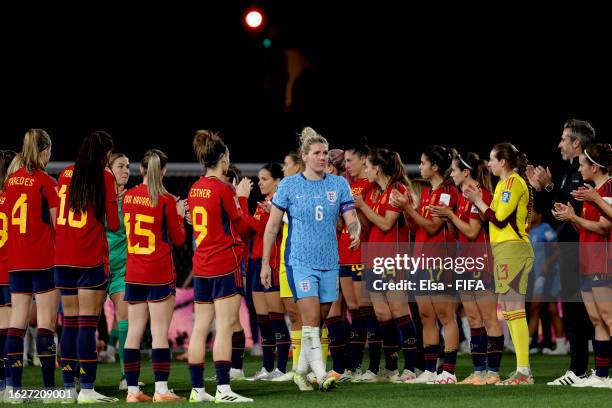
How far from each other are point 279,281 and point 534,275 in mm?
4954

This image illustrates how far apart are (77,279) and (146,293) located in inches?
21.5

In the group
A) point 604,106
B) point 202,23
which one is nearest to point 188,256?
point 202,23

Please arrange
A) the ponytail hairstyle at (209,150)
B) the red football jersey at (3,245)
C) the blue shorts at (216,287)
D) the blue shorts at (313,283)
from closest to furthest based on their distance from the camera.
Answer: the blue shorts at (216,287) < the ponytail hairstyle at (209,150) < the blue shorts at (313,283) < the red football jersey at (3,245)

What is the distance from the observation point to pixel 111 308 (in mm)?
14375

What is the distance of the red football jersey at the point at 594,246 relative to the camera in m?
9.38

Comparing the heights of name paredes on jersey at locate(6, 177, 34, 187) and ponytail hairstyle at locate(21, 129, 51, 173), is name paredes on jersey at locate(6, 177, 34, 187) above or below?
below

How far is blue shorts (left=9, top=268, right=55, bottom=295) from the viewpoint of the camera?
9.22 metres

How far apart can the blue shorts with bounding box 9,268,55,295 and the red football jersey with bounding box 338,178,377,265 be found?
2.92 meters

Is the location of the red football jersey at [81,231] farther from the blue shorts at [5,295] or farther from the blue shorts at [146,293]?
the blue shorts at [5,295]

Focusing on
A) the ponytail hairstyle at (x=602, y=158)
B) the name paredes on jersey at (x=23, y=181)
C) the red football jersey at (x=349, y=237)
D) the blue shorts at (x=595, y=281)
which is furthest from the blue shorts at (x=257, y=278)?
the ponytail hairstyle at (x=602, y=158)

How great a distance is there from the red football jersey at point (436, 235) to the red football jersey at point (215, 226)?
7.40 feet

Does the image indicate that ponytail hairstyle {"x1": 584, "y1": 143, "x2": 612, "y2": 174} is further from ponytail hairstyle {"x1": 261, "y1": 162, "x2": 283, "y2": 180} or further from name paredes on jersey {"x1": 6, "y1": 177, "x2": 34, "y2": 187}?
name paredes on jersey {"x1": 6, "y1": 177, "x2": 34, "y2": 187}

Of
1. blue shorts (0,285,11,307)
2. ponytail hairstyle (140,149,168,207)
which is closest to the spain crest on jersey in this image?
ponytail hairstyle (140,149,168,207)

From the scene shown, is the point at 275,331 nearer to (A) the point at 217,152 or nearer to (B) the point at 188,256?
(A) the point at 217,152
